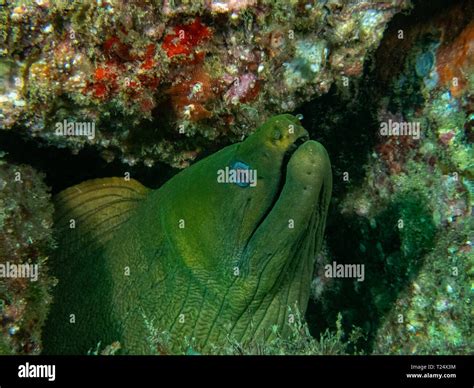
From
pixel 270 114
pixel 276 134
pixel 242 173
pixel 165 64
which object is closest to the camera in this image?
pixel 276 134

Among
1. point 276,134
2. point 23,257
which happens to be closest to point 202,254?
point 276,134

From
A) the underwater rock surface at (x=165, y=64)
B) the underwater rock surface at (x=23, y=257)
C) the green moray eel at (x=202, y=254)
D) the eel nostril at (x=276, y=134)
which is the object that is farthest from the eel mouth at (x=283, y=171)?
the underwater rock surface at (x=23, y=257)

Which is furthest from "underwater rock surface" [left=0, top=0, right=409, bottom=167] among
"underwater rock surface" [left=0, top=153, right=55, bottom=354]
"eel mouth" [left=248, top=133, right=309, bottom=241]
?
"eel mouth" [left=248, top=133, right=309, bottom=241]

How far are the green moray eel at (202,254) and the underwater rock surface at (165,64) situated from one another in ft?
1.84

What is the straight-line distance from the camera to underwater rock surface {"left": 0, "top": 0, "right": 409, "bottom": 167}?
9.43ft

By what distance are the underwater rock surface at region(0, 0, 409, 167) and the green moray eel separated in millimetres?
560

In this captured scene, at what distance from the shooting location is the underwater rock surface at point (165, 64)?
9.43ft

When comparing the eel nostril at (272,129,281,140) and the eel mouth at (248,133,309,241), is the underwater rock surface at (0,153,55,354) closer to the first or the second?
the eel mouth at (248,133,309,241)

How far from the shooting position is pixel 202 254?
3.22m

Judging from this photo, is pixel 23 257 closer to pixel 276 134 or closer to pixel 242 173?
pixel 242 173

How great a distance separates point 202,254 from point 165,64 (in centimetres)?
135

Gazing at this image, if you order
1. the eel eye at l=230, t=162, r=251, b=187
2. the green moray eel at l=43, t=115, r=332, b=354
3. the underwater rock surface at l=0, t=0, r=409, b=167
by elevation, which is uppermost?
the underwater rock surface at l=0, t=0, r=409, b=167
